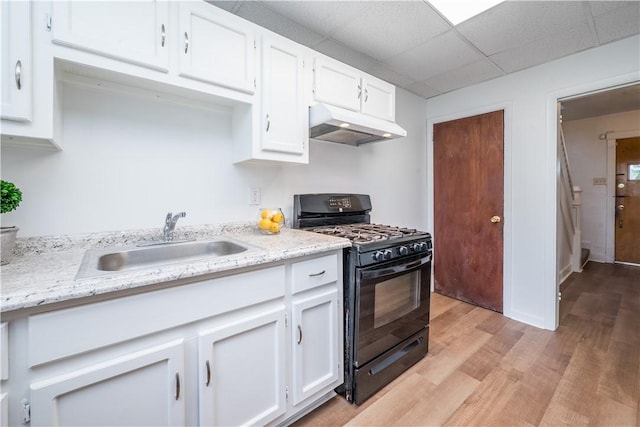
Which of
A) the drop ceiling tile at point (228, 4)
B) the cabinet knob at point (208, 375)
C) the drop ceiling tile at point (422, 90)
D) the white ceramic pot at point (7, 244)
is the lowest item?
the cabinet knob at point (208, 375)

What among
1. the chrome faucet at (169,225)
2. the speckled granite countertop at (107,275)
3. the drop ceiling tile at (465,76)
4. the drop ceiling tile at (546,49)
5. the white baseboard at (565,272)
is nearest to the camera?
the speckled granite countertop at (107,275)

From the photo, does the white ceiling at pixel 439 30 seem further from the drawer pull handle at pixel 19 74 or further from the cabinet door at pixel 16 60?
the drawer pull handle at pixel 19 74

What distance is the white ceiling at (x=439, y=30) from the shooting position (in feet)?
5.43

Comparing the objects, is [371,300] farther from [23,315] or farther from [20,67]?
[20,67]

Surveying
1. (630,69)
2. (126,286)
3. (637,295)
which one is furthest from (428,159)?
(126,286)

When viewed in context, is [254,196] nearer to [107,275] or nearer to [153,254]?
[153,254]

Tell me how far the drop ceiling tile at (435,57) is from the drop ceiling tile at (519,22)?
10cm

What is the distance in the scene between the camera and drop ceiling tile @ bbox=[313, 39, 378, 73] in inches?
81.6

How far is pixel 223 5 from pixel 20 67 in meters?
1.10

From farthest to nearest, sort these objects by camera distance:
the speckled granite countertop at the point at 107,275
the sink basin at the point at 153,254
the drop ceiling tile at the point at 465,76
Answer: the drop ceiling tile at the point at 465,76 < the sink basin at the point at 153,254 < the speckled granite countertop at the point at 107,275

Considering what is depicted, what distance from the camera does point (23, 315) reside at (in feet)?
2.50

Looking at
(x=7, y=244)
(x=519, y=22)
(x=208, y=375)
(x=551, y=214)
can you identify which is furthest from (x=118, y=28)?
(x=551, y=214)

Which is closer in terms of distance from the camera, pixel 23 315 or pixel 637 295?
pixel 23 315

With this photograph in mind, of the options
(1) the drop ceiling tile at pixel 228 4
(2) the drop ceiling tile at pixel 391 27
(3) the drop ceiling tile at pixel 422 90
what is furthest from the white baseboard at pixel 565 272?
(1) the drop ceiling tile at pixel 228 4
